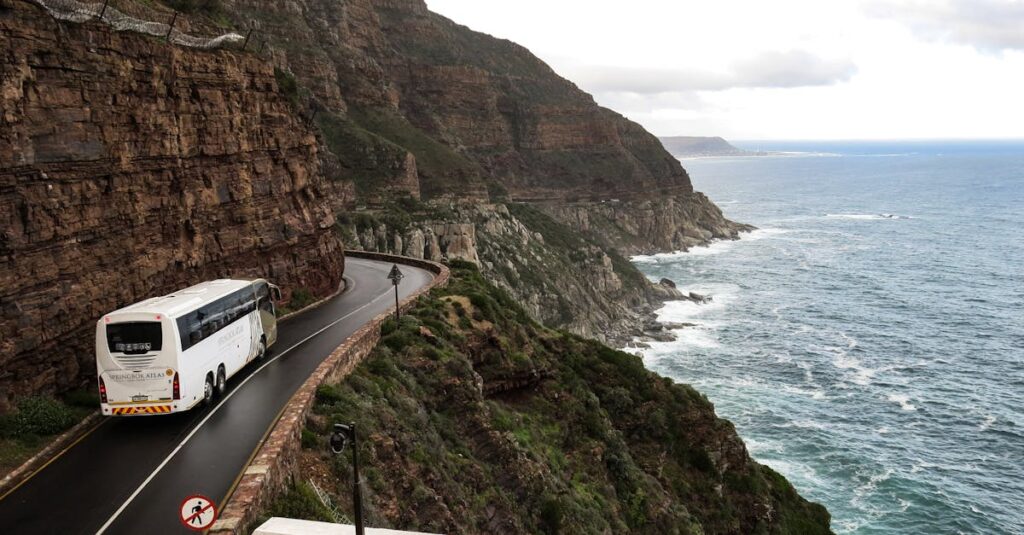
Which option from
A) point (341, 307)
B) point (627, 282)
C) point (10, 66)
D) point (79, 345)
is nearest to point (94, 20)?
point (10, 66)

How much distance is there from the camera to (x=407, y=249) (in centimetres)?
6738

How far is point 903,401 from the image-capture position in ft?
167

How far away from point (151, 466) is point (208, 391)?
12.8 ft

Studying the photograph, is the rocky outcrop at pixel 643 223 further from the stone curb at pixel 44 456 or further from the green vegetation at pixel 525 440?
the stone curb at pixel 44 456

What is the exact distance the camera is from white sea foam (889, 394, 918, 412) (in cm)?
4959

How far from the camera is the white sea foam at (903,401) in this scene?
4959 centimetres

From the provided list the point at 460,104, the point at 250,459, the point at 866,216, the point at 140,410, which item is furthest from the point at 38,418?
the point at 866,216

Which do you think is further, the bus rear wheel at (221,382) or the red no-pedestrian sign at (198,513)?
the bus rear wheel at (221,382)

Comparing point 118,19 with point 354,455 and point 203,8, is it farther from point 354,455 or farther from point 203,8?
point 354,455

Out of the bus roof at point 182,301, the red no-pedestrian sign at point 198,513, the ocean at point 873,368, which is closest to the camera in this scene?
the red no-pedestrian sign at point 198,513

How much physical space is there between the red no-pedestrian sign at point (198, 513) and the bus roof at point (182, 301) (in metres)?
7.06

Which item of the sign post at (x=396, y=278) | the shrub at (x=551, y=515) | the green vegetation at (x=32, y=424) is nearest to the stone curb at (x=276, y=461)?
the sign post at (x=396, y=278)

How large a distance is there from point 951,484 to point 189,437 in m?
41.2

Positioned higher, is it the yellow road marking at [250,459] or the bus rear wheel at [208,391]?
the bus rear wheel at [208,391]
